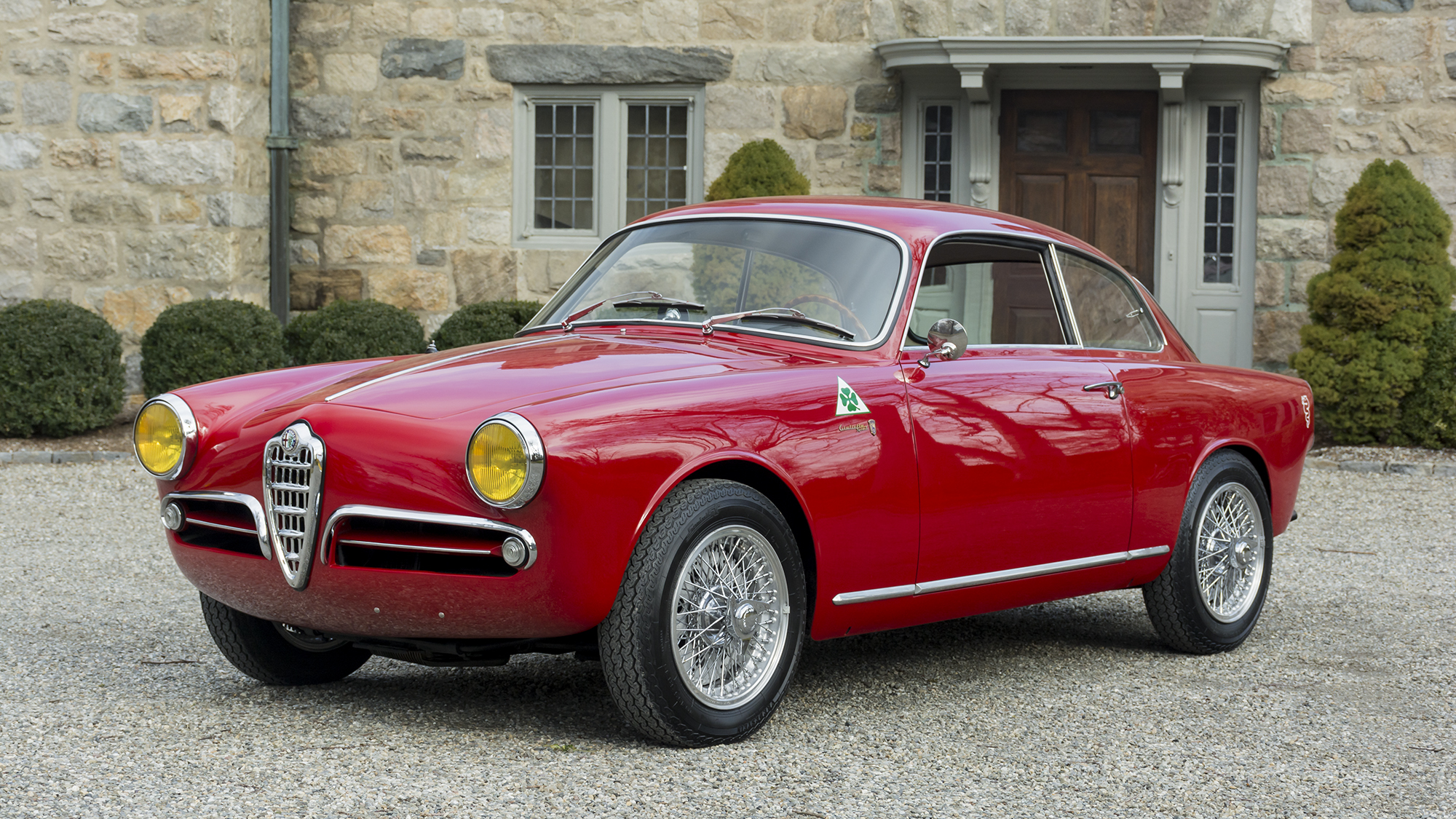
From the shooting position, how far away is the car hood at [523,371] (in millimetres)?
4000

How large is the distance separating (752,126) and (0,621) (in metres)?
8.28

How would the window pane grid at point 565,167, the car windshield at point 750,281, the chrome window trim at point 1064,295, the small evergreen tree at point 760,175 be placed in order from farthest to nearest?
1. the window pane grid at point 565,167
2. the small evergreen tree at point 760,175
3. the chrome window trim at point 1064,295
4. the car windshield at point 750,281

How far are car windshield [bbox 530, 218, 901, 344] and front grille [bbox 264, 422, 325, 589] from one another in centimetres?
138

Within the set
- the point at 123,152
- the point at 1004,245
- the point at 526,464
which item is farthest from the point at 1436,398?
the point at 123,152

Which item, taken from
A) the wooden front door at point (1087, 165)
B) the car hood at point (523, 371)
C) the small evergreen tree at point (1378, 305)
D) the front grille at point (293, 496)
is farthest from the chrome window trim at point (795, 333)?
the wooden front door at point (1087, 165)

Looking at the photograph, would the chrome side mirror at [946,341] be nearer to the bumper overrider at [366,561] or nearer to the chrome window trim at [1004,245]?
the chrome window trim at [1004,245]

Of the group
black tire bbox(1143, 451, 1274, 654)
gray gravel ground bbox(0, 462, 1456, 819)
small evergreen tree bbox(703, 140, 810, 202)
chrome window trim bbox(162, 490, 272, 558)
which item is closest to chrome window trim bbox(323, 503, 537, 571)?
chrome window trim bbox(162, 490, 272, 558)

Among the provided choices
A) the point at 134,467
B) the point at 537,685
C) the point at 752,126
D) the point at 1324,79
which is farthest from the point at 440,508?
the point at 1324,79

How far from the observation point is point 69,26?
39.5ft

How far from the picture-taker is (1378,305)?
37.3 feet

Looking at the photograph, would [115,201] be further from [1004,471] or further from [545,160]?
[1004,471]

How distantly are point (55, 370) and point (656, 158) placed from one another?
5136mm

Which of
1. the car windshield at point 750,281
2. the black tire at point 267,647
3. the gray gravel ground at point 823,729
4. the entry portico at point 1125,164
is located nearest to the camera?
the gray gravel ground at point 823,729

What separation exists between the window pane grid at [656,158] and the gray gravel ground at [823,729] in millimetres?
7570
